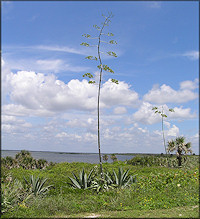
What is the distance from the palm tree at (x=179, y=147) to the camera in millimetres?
23312

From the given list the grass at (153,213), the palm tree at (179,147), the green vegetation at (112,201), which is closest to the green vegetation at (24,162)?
the palm tree at (179,147)

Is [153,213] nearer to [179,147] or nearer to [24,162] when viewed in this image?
[179,147]

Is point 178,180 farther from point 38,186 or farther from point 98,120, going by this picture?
point 38,186

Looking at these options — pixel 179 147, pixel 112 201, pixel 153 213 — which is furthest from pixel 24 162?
pixel 153 213

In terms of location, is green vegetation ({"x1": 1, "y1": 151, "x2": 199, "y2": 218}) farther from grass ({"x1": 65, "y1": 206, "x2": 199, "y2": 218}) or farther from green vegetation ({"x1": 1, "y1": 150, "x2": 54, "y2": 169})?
green vegetation ({"x1": 1, "y1": 150, "x2": 54, "y2": 169})

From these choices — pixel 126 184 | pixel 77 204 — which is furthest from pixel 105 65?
pixel 77 204

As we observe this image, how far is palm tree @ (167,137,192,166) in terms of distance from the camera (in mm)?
23312

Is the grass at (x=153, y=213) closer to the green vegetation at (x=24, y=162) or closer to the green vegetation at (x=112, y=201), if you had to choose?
the green vegetation at (x=112, y=201)

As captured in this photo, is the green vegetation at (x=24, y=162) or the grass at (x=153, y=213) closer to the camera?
the grass at (x=153, y=213)

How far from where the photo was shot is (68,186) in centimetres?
996

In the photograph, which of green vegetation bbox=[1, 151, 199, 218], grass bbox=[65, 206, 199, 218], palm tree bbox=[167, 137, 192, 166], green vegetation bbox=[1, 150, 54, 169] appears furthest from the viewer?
green vegetation bbox=[1, 150, 54, 169]

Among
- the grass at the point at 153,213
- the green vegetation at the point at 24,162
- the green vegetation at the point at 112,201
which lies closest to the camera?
the grass at the point at 153,213

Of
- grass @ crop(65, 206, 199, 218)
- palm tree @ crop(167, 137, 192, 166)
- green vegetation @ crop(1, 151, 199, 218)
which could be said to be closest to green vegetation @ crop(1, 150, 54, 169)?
palm tree @ crop(167, 137, 192, 166)

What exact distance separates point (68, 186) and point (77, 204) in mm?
2574
